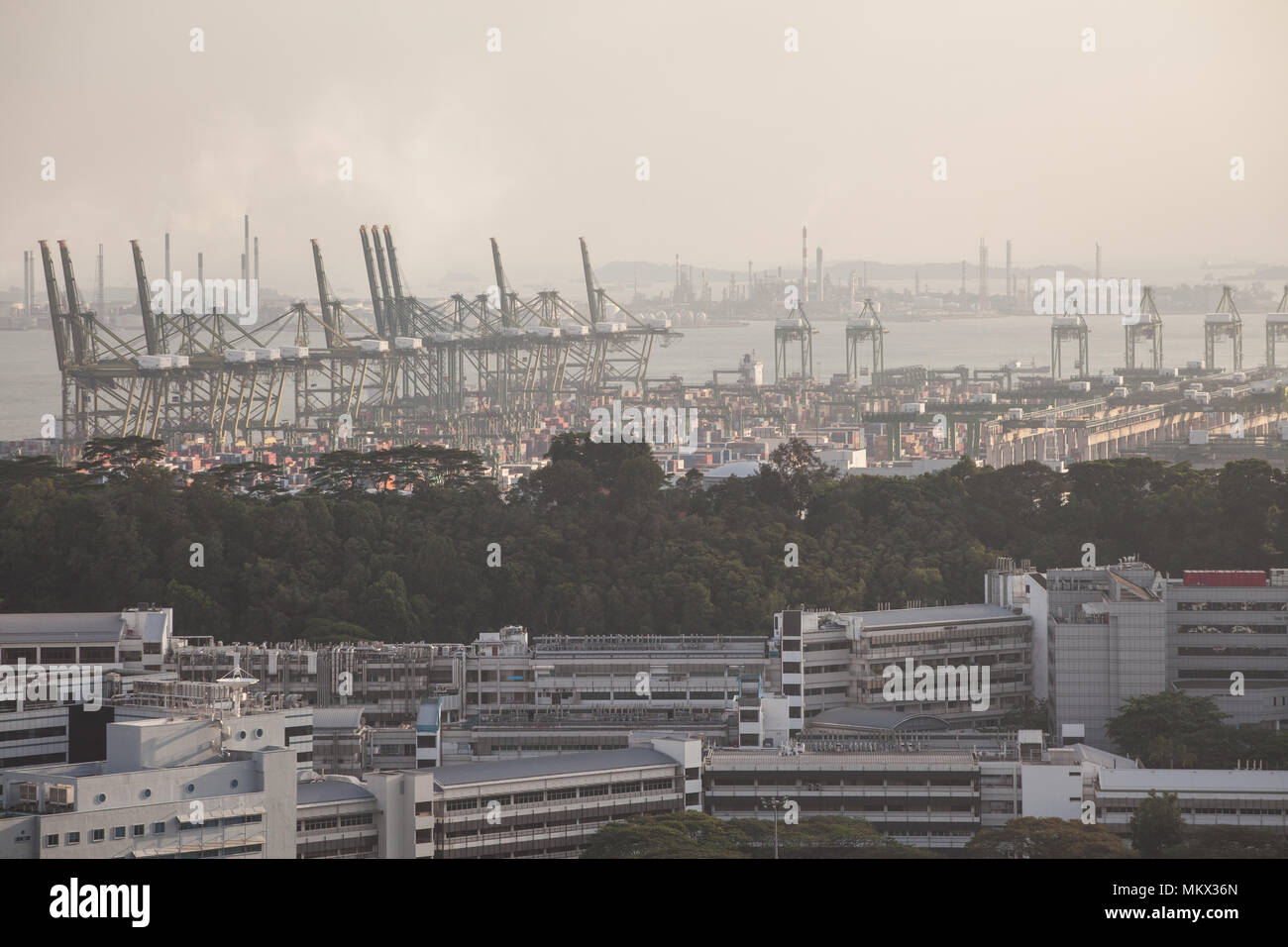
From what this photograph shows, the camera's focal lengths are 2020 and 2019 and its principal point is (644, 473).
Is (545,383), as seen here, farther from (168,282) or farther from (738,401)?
(168,282)

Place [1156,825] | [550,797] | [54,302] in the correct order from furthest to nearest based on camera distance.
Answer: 1. [54,302]
2. [550,797]
3. [1156,825]

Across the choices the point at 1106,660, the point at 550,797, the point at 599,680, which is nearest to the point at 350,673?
the point at 599,680

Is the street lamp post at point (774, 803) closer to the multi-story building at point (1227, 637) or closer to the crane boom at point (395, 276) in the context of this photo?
the multi-story building at point (1227, 637)

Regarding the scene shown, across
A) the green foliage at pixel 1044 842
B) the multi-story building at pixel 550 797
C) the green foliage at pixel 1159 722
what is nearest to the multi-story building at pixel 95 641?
the multi-story building at pixel 550 797

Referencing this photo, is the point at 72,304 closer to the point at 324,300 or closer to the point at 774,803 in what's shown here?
the point at 324,300

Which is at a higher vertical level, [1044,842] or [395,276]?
[395,276]

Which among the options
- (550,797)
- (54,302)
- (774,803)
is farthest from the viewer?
(54,302)
